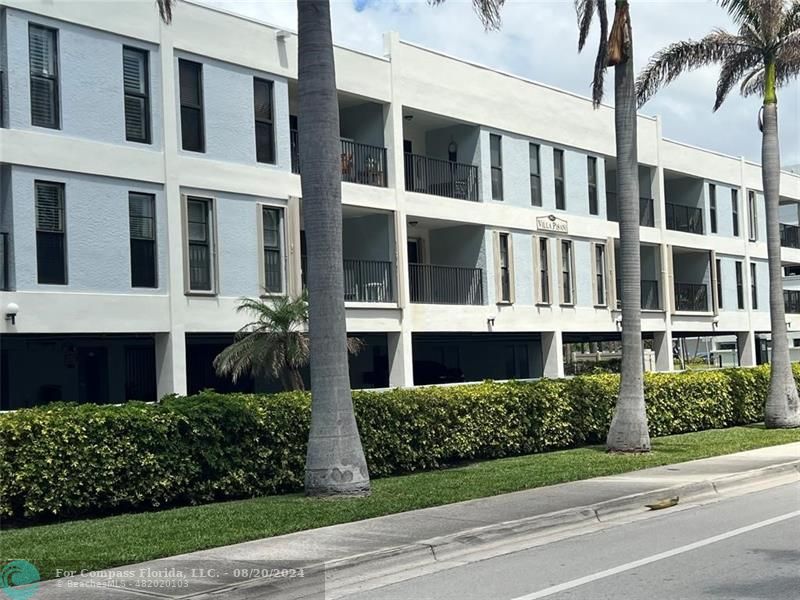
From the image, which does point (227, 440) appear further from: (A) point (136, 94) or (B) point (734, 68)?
(B) point (734, 68)

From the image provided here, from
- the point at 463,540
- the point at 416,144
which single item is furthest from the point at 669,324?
the point at 463,540

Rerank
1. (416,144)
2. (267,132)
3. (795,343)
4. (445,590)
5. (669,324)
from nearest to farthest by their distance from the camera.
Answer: (445,590) → (267,132) → (416,144) → (669,324) → (795,343)

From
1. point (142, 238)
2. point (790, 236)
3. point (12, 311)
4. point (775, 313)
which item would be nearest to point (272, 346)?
point (142, 238)

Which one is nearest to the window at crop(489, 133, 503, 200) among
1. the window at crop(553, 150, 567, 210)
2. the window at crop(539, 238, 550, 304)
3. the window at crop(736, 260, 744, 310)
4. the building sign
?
the building sign

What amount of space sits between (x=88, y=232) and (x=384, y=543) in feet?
36.1

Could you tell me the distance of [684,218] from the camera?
3872 cm

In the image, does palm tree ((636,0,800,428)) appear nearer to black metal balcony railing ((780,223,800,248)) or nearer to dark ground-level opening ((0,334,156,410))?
dark ground-level opening ((0,334,156,410))

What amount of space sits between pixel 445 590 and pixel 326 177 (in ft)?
22.8

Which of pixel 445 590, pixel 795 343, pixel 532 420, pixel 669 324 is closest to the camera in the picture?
pixel 445 590

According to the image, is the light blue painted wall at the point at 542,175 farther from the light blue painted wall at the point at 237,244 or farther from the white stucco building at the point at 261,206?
the light blue painted wall at the point at 237,244

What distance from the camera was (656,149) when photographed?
119ft

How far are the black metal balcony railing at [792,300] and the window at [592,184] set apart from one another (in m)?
17.6

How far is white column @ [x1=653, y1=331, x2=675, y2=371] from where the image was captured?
1405 inches

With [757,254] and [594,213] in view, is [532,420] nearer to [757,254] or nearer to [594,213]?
[594,213]
